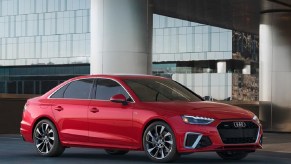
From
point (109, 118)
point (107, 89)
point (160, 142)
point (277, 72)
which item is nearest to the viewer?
point (160, 142)

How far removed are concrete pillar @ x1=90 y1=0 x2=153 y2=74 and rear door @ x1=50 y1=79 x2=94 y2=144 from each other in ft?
17.9

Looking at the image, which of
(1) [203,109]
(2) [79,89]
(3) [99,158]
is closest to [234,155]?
(1) [203,109]

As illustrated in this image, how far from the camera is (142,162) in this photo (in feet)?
34.8

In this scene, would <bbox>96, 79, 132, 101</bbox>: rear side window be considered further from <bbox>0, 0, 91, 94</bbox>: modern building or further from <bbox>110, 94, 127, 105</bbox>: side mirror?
<bbox>0, 0, 91, 94</bbox>: modern building

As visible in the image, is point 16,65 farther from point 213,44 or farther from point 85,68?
point 213,44

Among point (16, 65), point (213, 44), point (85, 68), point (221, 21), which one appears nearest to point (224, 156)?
point (221, 21)

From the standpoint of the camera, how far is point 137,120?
35.0 ft

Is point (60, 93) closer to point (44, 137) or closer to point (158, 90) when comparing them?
point (44, 137)

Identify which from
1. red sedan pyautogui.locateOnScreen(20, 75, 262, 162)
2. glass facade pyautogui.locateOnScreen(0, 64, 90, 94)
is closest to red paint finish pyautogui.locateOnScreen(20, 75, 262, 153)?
red sedan pyautogui.locateOnScreen(20, 75, 262, 162)

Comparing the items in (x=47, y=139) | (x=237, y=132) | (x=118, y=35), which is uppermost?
(x=118, y=35)

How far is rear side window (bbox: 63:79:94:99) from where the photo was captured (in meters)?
11.7

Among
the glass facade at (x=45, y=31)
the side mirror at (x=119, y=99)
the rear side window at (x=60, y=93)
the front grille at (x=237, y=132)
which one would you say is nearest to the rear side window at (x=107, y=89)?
the side mirror at (x=119, y=99)

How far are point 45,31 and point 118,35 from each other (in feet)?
211

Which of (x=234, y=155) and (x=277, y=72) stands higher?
(x=277, y=72)
